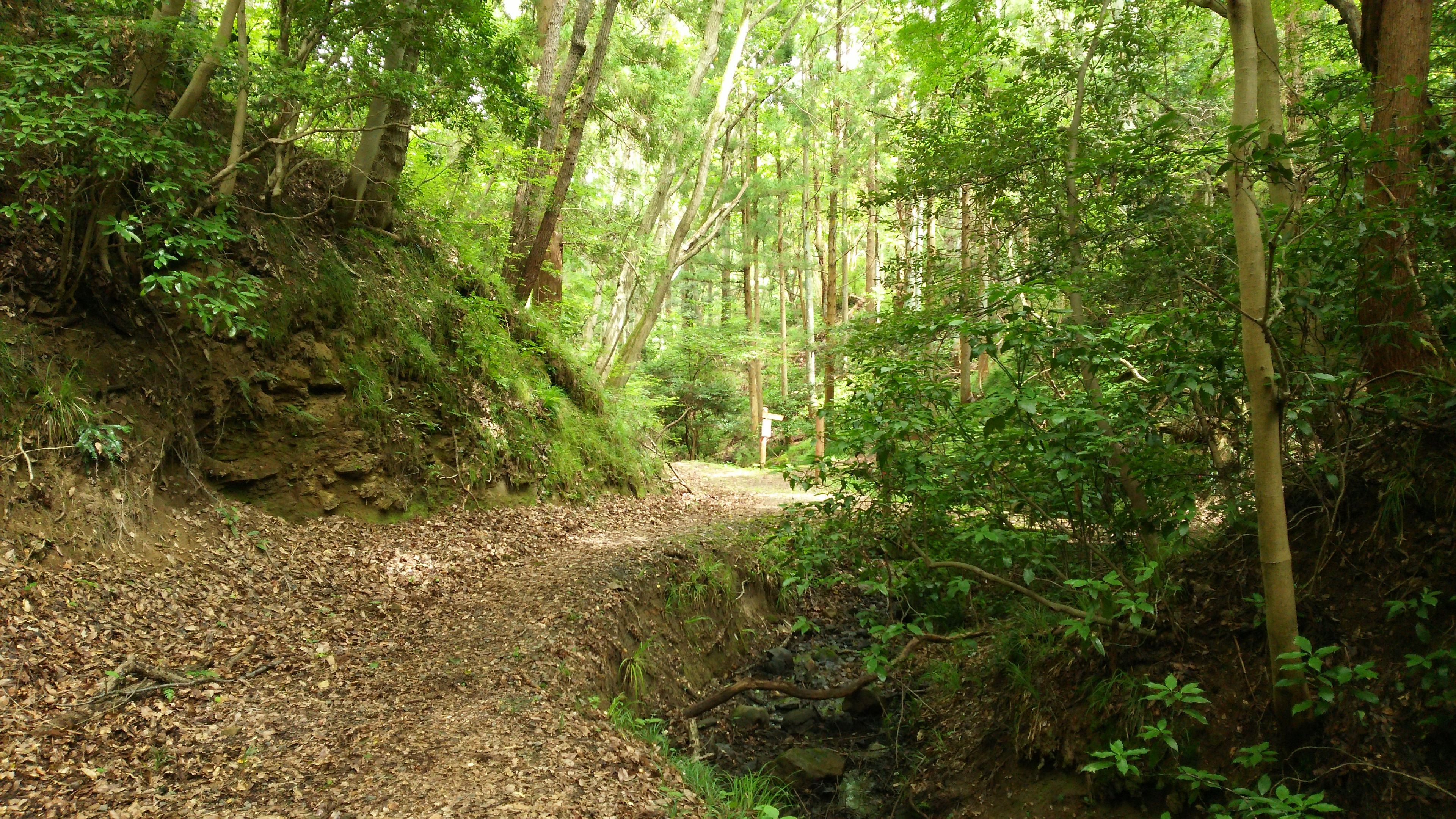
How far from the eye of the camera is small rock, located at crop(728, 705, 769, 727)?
7184mm

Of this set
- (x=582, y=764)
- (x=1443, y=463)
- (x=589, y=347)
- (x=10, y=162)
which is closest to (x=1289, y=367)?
(x=1443, y=463)

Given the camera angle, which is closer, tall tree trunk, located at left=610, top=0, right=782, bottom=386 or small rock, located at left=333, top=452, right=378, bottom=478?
small rock, located at left=333, top=452, right=378, bottom=478

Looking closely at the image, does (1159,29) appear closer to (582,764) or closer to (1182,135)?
(1182,135)

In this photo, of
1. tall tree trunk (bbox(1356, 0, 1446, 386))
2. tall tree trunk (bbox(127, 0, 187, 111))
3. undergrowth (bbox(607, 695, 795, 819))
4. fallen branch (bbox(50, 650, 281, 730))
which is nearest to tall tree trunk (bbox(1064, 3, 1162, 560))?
tall tree trunk (bbox(1356, 0, 1446, 386))

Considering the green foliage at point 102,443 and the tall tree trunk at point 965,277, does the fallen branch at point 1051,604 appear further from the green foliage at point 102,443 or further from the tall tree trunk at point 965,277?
the green foliage at point 102,443

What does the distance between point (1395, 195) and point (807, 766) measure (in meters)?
5.72

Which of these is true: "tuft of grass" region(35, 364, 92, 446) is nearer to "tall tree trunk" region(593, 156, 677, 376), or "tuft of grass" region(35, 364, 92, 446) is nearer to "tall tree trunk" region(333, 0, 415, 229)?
"tall tree trunk" region(333, 0, 415, 229)

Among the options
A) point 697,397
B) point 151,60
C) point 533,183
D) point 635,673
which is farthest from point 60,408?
point 697,397

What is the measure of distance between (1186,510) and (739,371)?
25.3 metres

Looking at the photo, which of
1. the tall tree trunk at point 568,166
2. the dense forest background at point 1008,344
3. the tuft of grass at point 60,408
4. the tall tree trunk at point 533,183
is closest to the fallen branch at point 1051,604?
the dense forest background at point 1008,344

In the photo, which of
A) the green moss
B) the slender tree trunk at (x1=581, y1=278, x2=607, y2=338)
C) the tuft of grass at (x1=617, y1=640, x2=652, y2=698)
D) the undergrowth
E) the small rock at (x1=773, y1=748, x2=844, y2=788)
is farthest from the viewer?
the slender tree trunk at (x1=581, y1=278, x2=607, y2=338)

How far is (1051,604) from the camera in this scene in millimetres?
4875

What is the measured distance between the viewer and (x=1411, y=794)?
3719mm

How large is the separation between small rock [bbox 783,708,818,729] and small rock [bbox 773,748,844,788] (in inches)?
30.3
